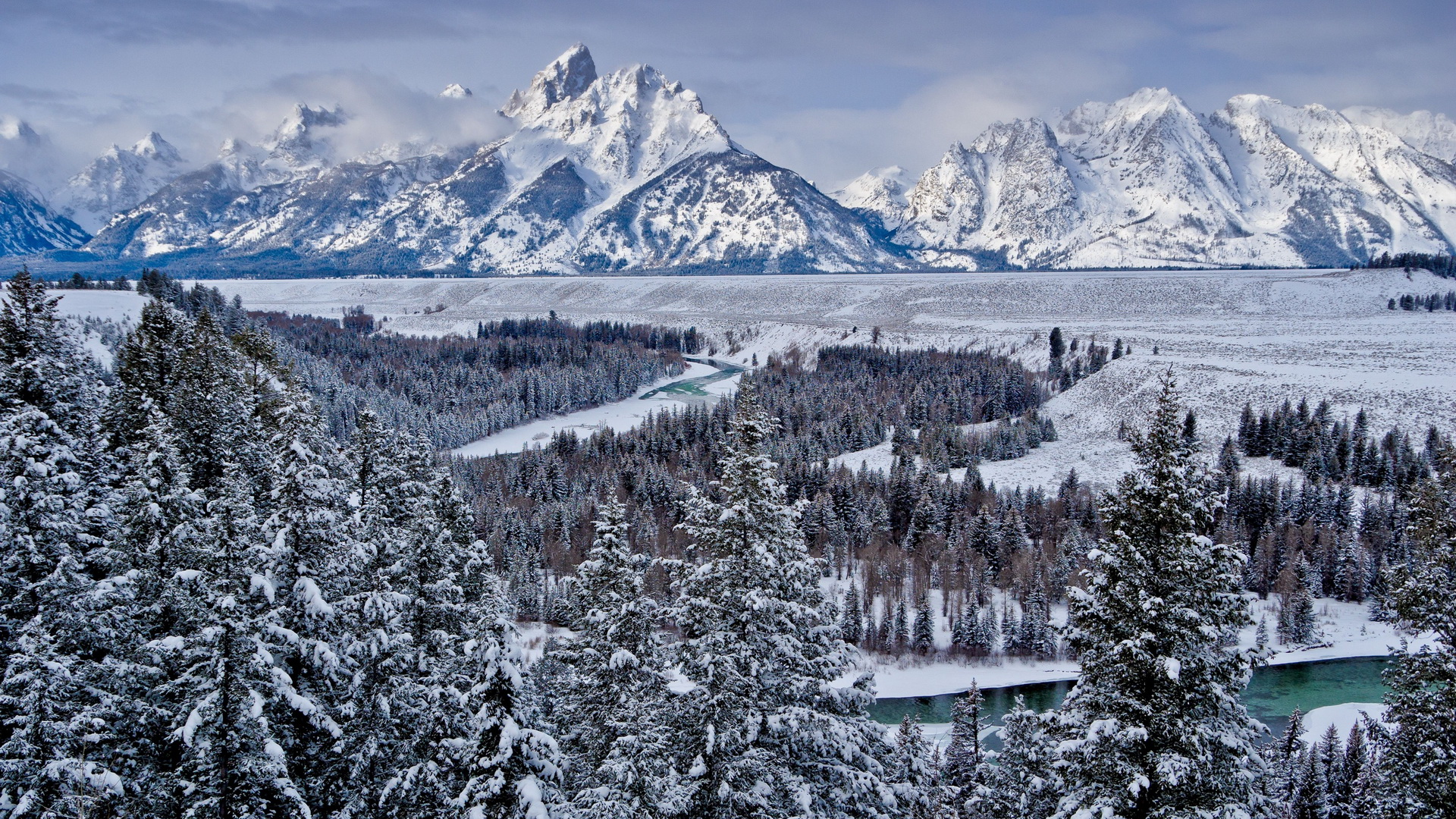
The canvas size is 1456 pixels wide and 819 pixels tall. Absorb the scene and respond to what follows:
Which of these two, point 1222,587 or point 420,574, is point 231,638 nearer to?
point 420,574

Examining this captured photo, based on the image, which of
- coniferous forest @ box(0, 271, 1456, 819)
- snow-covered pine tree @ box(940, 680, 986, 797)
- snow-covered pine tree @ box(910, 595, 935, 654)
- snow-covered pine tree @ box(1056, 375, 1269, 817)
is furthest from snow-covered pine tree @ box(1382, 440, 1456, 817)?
snow-covered pine tree @ box(910, 595, 935, 654)

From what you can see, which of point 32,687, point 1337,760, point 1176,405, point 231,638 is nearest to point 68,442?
point 32,687

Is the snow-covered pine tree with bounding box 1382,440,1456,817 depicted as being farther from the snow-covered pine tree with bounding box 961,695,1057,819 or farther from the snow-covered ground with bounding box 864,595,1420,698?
the snow-covered ground with bounding box 864,595,1420,698

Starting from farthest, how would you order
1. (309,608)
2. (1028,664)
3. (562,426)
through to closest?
1. (562,426)
2. (1028,664)
3. (309,608)

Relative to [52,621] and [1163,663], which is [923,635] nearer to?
[1163,663]

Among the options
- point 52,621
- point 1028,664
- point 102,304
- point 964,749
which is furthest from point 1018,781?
point 102,304

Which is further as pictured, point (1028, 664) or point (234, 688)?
point (1028, 664)

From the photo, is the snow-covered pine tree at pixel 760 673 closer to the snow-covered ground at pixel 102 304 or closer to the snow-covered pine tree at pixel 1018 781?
→ the snow-covered pine tree at pixel 1018 781
